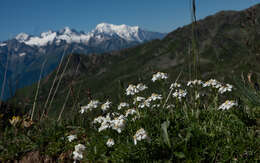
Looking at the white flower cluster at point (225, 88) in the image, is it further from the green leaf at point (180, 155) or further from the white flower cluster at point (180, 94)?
the green leaf at point (180, 155)

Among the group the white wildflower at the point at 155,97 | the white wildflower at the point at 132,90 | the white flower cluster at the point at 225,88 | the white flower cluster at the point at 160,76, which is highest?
the white flower cluster at the point at 160,76

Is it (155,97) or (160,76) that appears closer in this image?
(155,97)

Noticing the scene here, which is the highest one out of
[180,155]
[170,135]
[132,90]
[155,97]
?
[132,90]

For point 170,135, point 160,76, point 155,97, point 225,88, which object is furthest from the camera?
point 160,76

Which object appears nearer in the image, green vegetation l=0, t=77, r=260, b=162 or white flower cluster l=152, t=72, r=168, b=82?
green vegetation l=0, t=77, r=260, b=162

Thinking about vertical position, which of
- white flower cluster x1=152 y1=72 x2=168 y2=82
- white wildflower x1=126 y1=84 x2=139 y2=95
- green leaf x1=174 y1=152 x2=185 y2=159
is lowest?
green leaf x1=174 y1=152 x2=185 y2=159

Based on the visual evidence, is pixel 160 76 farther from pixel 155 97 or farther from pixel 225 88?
pixel 225 88

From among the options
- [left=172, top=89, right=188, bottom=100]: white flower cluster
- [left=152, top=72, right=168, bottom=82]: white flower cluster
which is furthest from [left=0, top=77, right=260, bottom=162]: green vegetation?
[left=152, top=72, right=168, bottom=82]: white flower cluster

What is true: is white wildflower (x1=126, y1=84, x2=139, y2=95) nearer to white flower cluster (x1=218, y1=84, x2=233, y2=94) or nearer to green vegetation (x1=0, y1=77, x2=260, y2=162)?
green vegetation (x1=0, y1=77, x2=260, y2=162)

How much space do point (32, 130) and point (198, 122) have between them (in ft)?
16.3

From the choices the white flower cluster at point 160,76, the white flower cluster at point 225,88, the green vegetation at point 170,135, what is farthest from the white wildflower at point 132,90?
the white flower cluster at point 225,88

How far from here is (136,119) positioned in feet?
17.3

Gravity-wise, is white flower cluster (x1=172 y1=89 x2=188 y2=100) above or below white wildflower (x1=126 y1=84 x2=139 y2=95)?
below

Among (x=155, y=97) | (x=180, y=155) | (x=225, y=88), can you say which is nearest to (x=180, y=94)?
(x=155, y=97)
